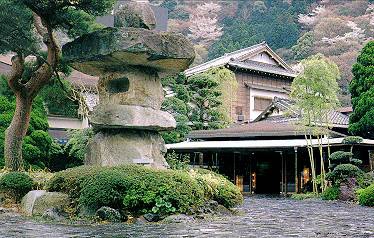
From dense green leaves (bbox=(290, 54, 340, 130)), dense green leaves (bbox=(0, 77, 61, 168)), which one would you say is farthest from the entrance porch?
dense green leaves (bbox=(0, 77, 61, 168))

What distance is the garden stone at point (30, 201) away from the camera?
1170 cm

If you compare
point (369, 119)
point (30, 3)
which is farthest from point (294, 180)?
point (30, 3)

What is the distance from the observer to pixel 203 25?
5947 centimetres

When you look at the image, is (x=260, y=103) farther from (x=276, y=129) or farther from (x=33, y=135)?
(x=33, y=135)

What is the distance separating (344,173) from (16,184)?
12820mm

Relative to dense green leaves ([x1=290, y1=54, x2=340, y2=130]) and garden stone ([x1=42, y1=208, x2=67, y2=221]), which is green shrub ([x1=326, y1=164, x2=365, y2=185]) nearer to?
dense green leaves ([x1=290, y1=54, x2=340, y2=130])

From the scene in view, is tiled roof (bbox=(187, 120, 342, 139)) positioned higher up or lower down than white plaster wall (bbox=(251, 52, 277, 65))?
lower down

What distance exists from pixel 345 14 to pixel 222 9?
1568 cm

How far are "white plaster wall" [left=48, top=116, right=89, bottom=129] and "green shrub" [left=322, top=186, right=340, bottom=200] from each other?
14.1 m

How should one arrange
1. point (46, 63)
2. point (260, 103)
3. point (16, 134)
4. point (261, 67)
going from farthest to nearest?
point (260, 103) < point (261, 67) < point (16, 134) < point (46, 63)

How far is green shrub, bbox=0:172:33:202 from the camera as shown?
1293 centimetres

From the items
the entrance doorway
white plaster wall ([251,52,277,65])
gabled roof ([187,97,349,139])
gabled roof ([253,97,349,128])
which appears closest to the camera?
gabled roof ([187,97,349,139])

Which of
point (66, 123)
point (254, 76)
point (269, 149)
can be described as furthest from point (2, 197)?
point (254, 76)

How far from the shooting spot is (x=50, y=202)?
11.5m
